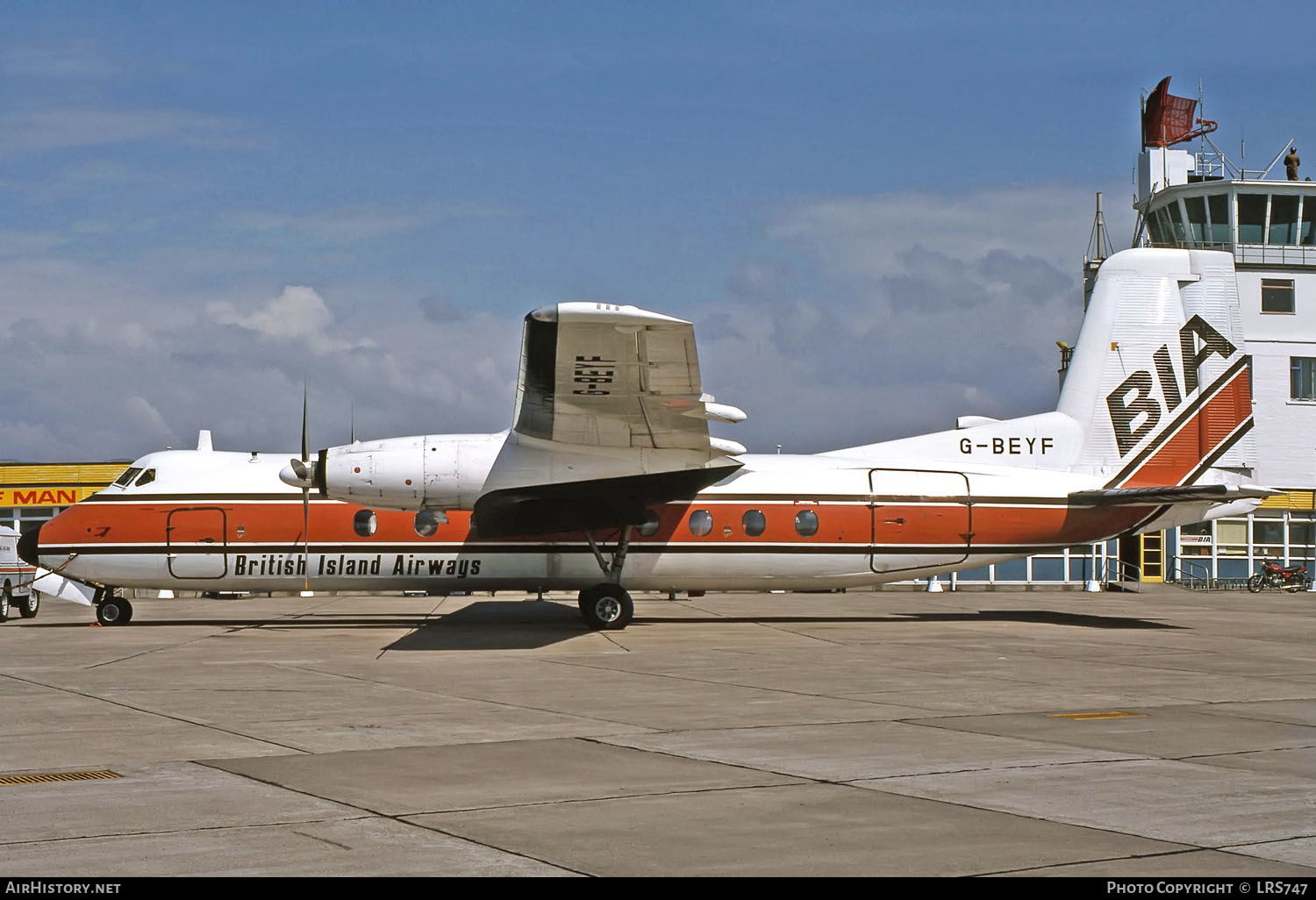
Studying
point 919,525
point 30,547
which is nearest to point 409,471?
point 30,547

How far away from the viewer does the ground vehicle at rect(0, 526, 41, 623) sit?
90.9 ft

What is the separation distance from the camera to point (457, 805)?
796cm

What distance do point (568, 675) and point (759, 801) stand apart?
7742 mm

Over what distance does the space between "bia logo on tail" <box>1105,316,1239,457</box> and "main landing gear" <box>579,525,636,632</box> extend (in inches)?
389

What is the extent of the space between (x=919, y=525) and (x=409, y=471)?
932 centimetres

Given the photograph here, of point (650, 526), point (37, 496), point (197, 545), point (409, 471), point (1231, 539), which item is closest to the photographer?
point (409, 471)

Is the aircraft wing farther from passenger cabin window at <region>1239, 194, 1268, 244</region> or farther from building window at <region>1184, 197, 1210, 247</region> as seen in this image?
passenger cabin window at <region>1239, 194, 1268, 244</region>

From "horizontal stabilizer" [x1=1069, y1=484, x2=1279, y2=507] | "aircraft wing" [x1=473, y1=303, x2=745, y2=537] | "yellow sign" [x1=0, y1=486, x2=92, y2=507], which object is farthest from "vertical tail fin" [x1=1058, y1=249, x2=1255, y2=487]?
"yellow sign" [x1=0, y1=486, x2=92, y2=507]

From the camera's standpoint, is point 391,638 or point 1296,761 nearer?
point 1296,761

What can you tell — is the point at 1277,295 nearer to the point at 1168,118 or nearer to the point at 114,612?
the point at 1168,118

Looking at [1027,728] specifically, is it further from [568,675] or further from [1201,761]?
[568,675]

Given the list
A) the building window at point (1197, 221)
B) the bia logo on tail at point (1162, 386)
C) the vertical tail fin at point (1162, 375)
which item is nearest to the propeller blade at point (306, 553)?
the vertical tail fin at point (1162, 375)

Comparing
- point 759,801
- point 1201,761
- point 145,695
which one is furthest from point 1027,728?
point 145,695

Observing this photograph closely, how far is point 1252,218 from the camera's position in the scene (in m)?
47.4
